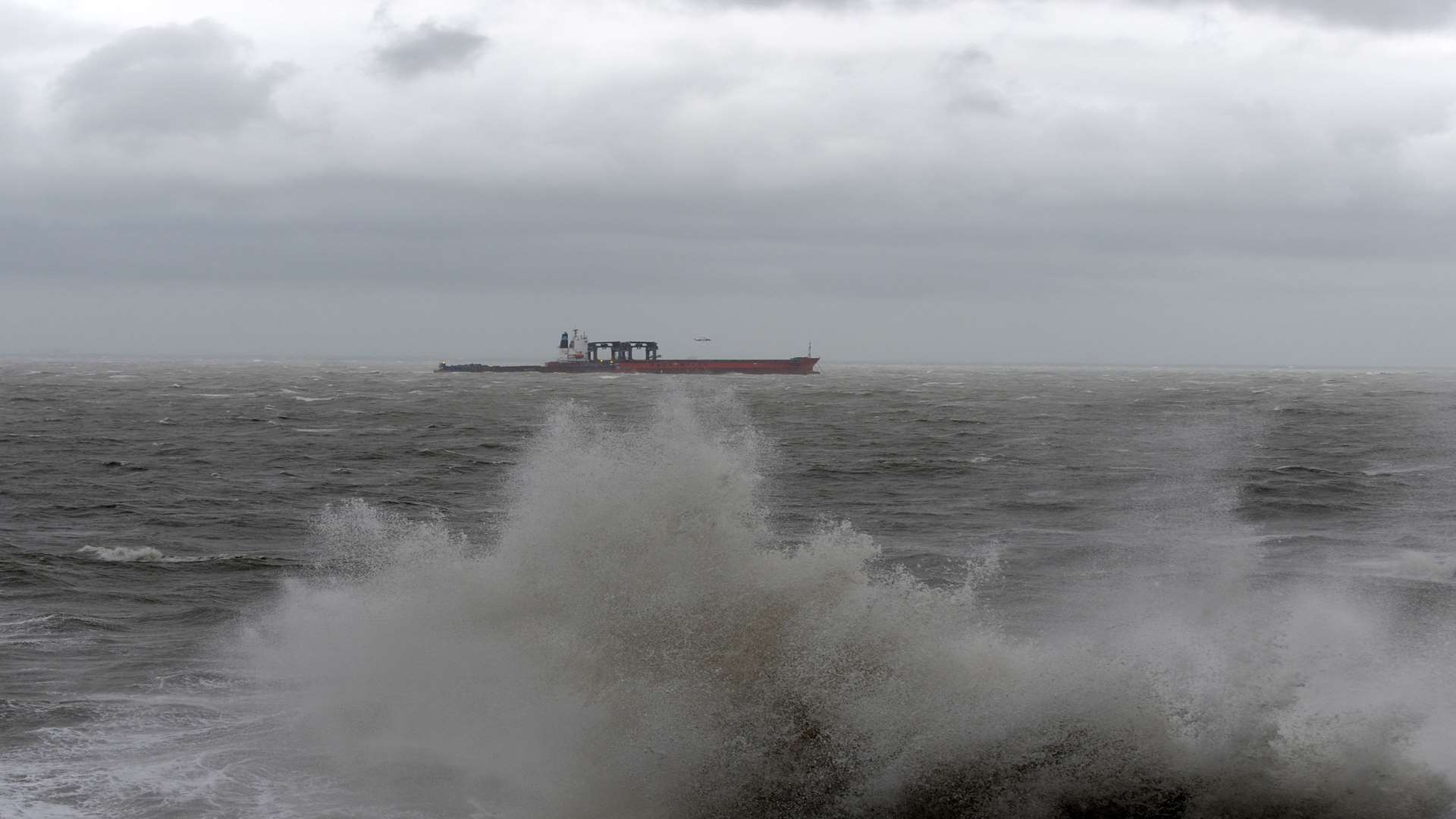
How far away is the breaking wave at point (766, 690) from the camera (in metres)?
11.4

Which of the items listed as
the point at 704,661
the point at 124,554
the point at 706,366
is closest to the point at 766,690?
the point at 704,661

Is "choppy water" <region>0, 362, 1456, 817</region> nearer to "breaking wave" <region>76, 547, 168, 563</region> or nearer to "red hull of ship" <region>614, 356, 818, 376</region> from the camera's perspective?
"breaking wave" <region>76, 547, 168, 563</region>

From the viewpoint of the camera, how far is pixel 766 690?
1237 centimetres

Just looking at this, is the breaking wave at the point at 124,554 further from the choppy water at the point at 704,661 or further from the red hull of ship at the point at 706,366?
the red hull of ship at the point at 706,366

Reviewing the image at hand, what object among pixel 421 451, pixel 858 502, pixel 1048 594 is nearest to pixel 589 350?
pixel 421 451

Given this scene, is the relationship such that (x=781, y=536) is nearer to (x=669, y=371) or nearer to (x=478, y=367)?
(x=669, y=371)

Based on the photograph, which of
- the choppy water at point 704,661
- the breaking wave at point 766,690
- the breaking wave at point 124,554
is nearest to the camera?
the breaking wave at point 766,690

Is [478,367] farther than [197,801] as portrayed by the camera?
Yes

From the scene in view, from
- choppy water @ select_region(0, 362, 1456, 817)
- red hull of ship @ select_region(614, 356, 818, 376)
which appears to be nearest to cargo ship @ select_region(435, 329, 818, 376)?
red hull of ship @ select_region(614, 356, 818, 376)

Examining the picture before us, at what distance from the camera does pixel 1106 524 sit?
2891 centimetres

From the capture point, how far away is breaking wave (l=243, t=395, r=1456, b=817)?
37.4 feet

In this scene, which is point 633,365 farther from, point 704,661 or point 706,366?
point 704,661

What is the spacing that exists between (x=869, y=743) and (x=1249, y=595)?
433 inches

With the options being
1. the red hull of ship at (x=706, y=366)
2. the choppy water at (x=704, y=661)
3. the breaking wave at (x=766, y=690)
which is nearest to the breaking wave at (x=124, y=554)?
the choppy water at (x=704, y=661)
